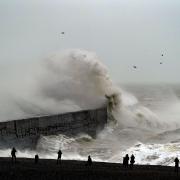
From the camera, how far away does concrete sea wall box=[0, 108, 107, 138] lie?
27.3 meters

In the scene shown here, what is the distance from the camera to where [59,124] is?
102 ft

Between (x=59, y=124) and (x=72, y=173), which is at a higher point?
(x=59, y=124)

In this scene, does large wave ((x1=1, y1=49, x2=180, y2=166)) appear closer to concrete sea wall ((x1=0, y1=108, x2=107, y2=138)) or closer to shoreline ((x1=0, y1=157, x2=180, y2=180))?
concrete sea wall ((x1=0, y1=108, x2=107, y2=138))

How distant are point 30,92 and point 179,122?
1273 centimetres

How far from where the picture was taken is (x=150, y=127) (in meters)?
39.4

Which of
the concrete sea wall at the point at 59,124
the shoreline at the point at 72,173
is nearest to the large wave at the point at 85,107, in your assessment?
the concrete sea wall at the point at 59,124

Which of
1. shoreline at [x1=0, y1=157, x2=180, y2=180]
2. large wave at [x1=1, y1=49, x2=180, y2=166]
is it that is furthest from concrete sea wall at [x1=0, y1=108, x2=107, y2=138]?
shoreline at [x1=0, y1=157, x2=180, y2=180]

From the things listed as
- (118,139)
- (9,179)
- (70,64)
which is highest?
(70,64)

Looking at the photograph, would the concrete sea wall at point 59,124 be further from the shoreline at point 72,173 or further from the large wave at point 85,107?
the shoreline at point 72,173

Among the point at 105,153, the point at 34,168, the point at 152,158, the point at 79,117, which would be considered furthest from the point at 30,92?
the point at 34,168

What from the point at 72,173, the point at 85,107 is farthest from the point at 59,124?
the point at 72,173

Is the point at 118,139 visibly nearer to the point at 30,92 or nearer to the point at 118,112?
the point at 118,112

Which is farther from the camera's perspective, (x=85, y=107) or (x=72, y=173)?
(x=85, y=107)

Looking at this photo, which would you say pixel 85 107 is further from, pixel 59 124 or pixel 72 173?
pixel 72 173
